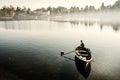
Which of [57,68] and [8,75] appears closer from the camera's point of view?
[8,75]

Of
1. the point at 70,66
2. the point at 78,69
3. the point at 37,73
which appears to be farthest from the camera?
the point at 70,66

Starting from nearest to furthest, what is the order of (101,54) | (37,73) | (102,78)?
1. (102,78)
2. (37,73)
3. (101,54)

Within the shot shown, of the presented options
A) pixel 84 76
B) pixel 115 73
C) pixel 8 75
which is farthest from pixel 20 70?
pixel 115 73

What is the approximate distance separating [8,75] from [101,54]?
26.3 m

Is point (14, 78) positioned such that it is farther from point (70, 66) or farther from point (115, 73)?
point (115, 73)

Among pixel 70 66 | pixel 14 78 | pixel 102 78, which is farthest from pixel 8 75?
pixel 102 78

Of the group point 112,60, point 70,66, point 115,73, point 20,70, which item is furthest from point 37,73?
point 112,60

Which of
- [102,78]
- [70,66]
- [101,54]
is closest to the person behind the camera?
[102,78]

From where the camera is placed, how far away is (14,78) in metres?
25.7

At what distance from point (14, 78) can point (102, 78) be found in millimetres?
15917

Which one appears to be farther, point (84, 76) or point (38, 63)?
point (38, 63)

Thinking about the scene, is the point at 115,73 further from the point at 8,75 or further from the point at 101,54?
the point at 8,75

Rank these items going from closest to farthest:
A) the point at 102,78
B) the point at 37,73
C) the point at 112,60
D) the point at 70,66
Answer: the point at 102,78, the point at 37,73, the point at 70,66, the point at 112,60

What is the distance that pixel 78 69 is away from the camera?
97.5ft
